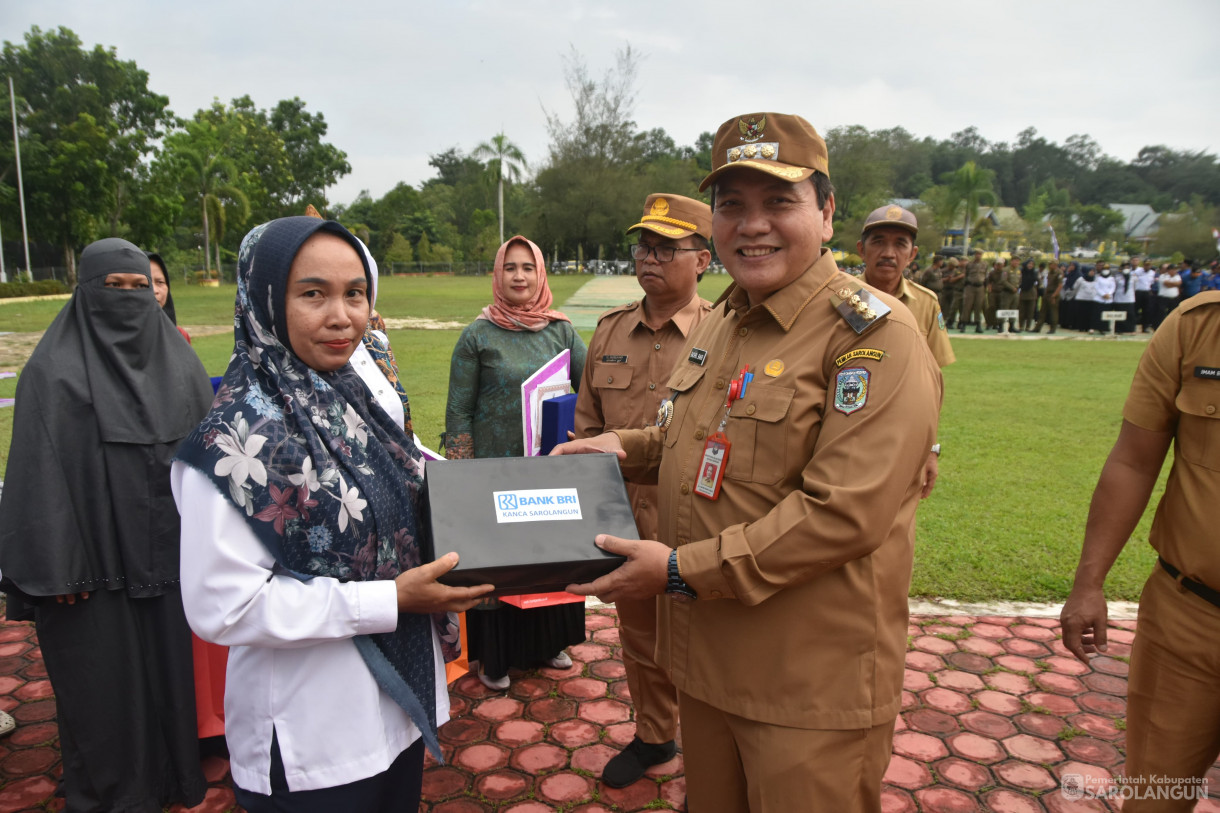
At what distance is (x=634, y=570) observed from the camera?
1.68 m

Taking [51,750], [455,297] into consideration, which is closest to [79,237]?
[455,297]

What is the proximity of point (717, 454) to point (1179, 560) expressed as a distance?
1255 mm

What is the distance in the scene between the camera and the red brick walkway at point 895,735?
2.80 meters

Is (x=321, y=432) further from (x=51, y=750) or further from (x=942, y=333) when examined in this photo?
(x=942, y=333)

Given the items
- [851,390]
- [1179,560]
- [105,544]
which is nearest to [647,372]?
[851,390]

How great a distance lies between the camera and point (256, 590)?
58.2 inches

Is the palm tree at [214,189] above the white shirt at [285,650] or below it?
above

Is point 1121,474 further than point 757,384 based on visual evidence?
Yes

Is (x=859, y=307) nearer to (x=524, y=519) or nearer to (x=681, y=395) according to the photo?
(x=681, y=395)

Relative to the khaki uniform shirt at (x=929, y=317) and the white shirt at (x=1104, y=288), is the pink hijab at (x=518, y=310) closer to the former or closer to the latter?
the khaki uniform shirt at (x=929, y=317)

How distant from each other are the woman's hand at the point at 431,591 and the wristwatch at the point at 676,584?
420mm

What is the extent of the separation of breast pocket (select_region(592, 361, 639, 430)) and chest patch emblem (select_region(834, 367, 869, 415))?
1.61 m

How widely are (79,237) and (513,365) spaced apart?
38061 millimetres

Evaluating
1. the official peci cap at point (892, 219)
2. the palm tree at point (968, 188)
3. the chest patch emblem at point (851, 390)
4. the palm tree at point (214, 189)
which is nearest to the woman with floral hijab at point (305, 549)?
the chest patch emblem at point (851, 390)
